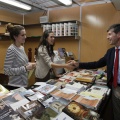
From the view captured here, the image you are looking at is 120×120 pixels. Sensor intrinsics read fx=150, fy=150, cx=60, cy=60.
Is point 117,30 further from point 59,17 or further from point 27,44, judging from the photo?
point 27,44

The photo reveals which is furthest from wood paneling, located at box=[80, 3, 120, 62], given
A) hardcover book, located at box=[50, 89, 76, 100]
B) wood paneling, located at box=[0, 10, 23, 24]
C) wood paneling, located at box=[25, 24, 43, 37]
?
hardcover book, located at box=[50, 89, 76, 100]

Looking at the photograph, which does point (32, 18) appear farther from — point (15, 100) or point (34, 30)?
point (15, 100)

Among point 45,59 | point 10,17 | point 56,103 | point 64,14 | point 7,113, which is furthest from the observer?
point 10,17

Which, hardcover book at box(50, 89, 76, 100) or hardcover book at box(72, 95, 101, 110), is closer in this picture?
hardcover book at box(72, 95, 101, 110)

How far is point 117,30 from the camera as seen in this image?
200 cm

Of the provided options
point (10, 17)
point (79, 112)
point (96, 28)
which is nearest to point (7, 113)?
point (79, 112)

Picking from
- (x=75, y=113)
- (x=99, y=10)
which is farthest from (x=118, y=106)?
(x=99, y=10)

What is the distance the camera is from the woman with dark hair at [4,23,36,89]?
1.84m

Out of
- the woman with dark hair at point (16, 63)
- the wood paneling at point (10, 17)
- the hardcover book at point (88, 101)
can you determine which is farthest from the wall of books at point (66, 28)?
the hardcover book at point (88, 101)

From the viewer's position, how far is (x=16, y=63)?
1899 millimetres

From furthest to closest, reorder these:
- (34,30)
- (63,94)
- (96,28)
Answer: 1. (34,30)
2. (96,28)
3. (63,94)

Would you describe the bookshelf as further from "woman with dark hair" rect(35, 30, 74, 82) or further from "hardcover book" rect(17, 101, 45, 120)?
"hardcover book" rect(17, 101, 45, 120)

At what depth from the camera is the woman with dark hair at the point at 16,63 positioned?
1.84 metres

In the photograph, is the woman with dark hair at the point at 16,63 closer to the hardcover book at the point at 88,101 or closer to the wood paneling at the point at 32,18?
the hardcover book at the point at 88,101
